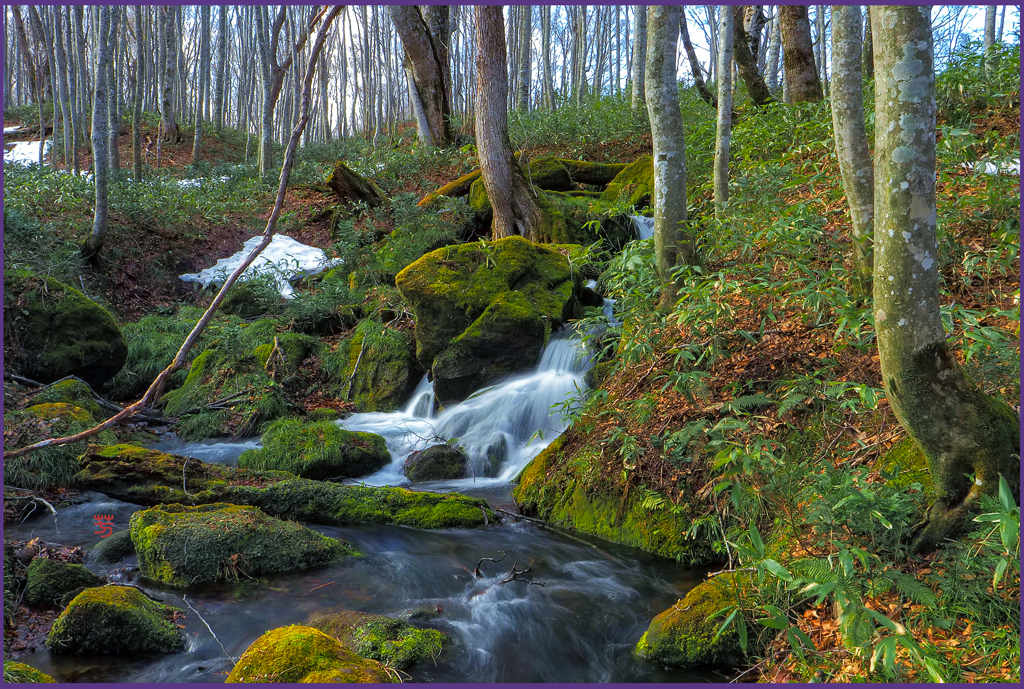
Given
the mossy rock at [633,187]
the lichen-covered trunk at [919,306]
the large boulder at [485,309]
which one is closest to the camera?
the lichen-covered trunk at [919,306]

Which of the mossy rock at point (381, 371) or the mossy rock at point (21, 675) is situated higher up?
the mossy rock at point (381, 371)

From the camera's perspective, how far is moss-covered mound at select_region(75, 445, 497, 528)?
5.38m

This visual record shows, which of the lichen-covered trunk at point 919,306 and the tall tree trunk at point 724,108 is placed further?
the tall tree trunk at point 724,108

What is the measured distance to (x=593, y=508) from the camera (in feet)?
17.2

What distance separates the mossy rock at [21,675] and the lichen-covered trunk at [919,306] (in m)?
4.51

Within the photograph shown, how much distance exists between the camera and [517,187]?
10336 millimetres

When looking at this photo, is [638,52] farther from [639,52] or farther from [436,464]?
[436,464]

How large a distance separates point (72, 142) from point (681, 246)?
17382mm

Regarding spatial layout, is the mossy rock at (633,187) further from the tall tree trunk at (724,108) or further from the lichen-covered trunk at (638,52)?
the lichen-covered trunk at (638,52)

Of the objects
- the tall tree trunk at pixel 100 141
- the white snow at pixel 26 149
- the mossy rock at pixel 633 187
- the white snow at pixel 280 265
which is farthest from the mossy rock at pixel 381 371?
the white snow at pixel 26 149

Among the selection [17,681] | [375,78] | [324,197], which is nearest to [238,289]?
[324,197]

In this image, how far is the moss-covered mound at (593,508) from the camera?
4680mm

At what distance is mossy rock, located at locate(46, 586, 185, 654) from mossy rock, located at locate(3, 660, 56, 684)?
0.51m

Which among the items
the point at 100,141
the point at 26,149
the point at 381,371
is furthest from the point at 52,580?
the point at 26,149
